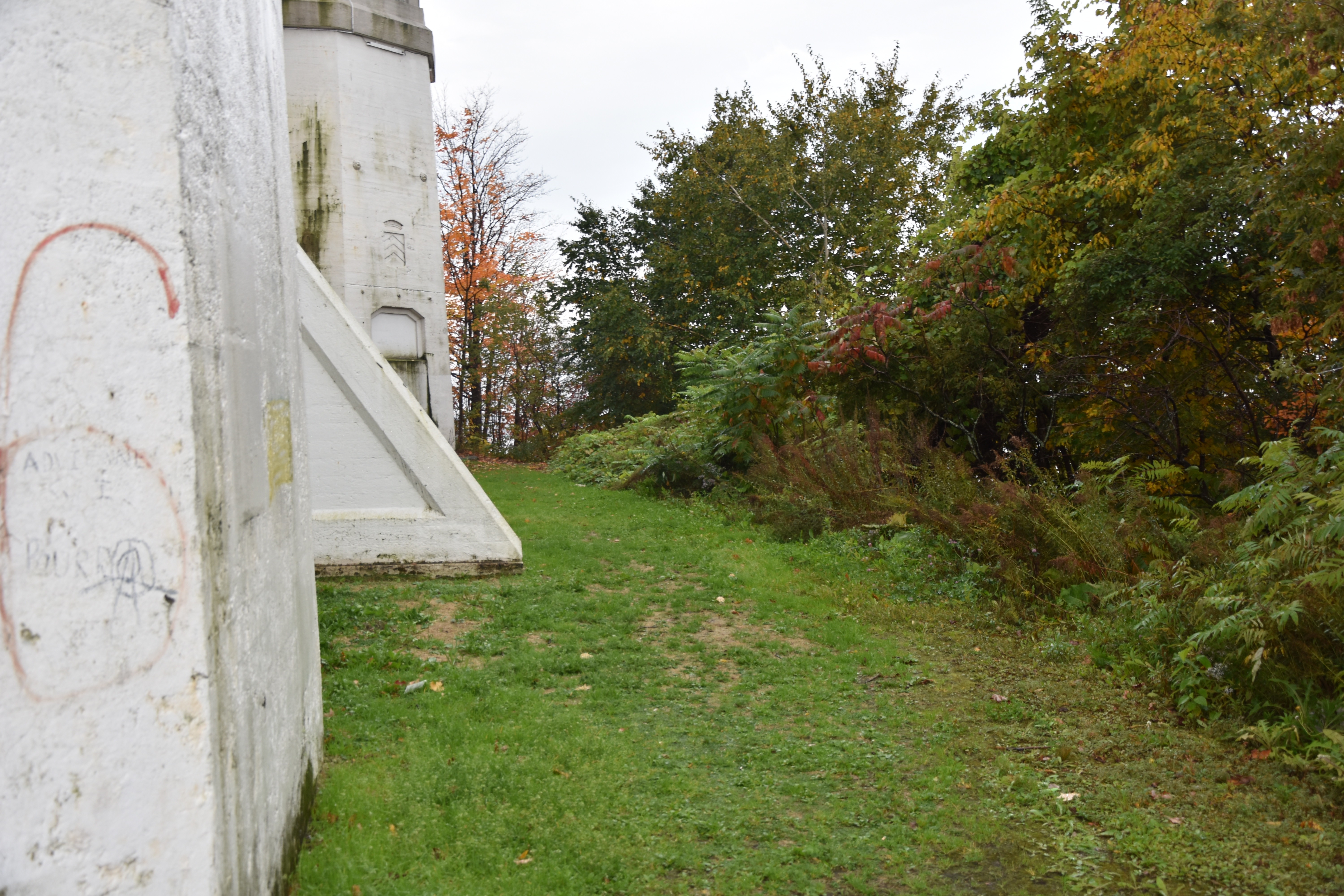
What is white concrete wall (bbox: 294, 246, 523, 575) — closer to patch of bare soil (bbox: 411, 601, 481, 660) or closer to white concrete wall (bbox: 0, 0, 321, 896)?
patch of bare soil (bbox: 411, 601, 481, 660)

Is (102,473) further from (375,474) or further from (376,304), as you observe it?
(376,304)

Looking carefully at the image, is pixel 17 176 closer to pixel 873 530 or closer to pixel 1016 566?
pixel 1016 566

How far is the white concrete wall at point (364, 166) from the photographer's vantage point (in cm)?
1103

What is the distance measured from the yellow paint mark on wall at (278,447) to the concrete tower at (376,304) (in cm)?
429

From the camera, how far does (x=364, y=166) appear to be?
37.1 ft

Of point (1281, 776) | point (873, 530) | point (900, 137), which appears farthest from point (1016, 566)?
point (900, 137)

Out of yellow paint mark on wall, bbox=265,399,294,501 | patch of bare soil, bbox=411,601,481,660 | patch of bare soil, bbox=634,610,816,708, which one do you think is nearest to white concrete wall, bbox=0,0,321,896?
yellow paint mark on wall, bbox=265,399,294,501

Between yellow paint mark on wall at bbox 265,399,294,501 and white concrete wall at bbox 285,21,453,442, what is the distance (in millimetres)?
8182

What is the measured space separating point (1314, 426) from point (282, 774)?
22.6 ft

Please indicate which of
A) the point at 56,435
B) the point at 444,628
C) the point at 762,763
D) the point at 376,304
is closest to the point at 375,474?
the point at 444,628

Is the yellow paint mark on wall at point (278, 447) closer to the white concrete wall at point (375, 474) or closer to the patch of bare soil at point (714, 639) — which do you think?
the patch of bare soil at point (714, 639)

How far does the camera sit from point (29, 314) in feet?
7.50

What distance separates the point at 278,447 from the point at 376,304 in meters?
8.77

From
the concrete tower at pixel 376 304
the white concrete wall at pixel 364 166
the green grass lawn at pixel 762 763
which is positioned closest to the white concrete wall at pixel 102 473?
the green grass lawn at pixel 762 763
